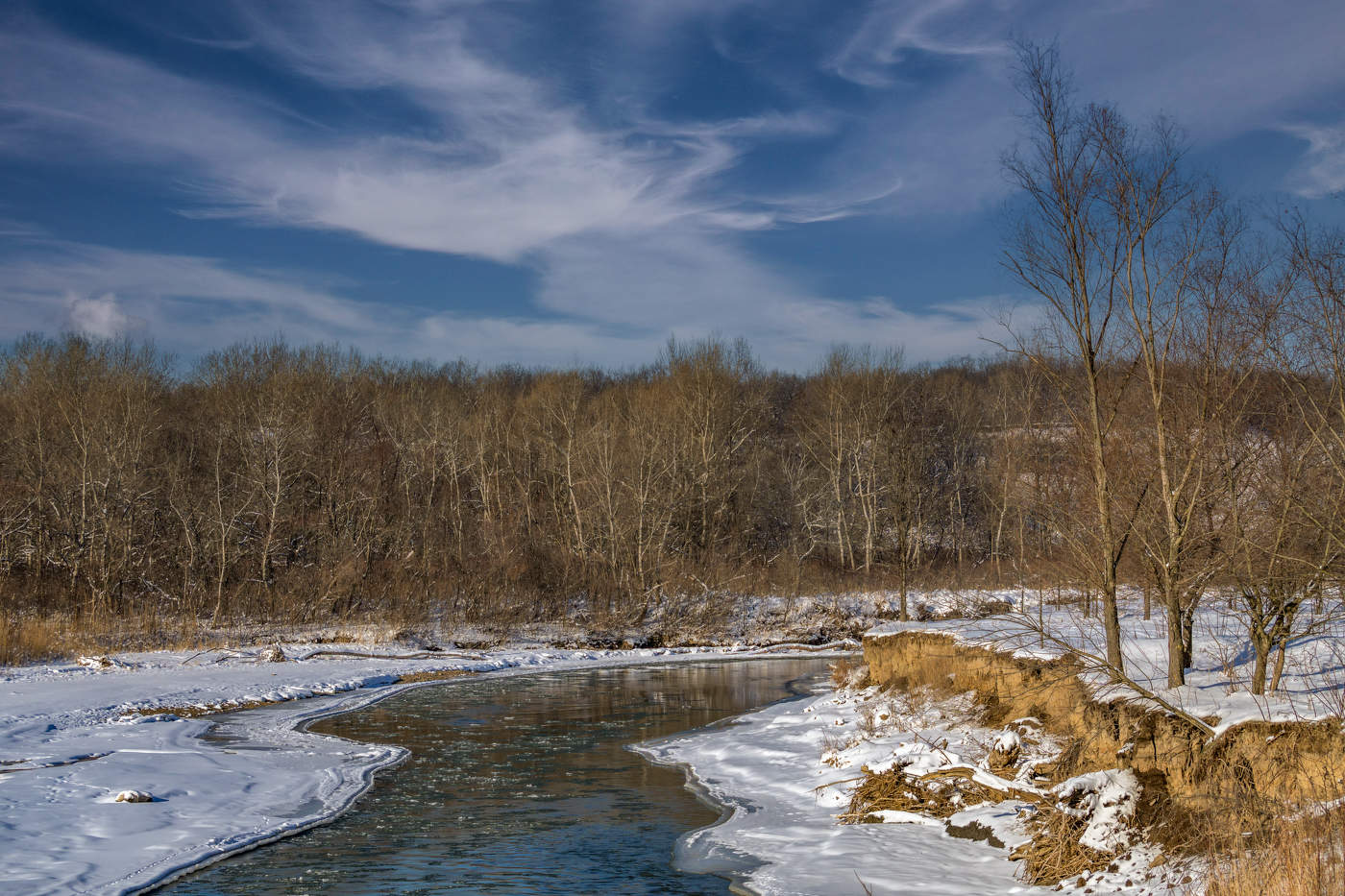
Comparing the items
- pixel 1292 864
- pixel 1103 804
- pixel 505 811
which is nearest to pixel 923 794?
pixel 1103 804

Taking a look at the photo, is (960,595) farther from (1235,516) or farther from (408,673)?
(1235,516)

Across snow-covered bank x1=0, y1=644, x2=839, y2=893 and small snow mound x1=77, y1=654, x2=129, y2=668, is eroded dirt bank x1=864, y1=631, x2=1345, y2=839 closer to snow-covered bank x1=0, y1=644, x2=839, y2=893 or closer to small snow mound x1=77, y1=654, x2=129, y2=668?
snow-covered bank x1=0, y1=644, x2=839, y2=893

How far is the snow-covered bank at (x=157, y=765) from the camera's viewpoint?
10414mm

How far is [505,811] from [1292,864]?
30.3ft

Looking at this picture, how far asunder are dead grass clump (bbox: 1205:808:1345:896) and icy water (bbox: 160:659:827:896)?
452 centimetres

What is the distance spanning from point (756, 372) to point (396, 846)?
52.2 meters

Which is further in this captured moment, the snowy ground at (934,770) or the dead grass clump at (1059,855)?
the snowy ground at (934,770)

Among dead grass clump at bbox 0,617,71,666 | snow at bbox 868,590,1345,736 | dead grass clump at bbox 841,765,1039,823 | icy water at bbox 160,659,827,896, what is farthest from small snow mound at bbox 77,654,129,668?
dead grass clump at bbox 841,765,1039,823

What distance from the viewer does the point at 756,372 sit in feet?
203

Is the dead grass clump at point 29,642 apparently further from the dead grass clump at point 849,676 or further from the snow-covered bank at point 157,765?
the dead grass clump at point 849,676

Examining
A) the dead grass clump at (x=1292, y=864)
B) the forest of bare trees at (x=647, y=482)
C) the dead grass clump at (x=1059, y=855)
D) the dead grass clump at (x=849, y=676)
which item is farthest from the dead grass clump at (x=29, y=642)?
the dead grass clump at (x=1292, y=864)

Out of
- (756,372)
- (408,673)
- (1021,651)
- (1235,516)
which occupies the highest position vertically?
(756,372)

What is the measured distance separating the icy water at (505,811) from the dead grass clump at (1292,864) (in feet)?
14.8

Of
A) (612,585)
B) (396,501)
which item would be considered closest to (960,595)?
(612,585)
